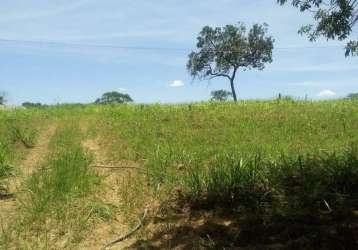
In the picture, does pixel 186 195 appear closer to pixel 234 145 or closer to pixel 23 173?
pixel 23 173

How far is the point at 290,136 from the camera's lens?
34.2 feet

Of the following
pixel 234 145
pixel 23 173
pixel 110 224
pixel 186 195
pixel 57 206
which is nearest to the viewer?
pixel 110 224

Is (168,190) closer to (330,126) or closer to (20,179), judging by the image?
(20,179)

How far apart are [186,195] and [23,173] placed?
3.01 meters

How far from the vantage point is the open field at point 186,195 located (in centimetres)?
511

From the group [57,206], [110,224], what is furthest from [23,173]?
[110,224]

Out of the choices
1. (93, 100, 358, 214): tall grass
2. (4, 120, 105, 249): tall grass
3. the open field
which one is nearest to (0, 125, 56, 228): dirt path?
the open field

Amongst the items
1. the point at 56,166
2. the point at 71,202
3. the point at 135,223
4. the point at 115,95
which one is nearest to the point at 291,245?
the point at 135,223

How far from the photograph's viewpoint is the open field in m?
5.11

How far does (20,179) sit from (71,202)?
1628mm

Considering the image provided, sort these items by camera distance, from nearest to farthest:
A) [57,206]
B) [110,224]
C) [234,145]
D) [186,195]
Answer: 1. [110,224]
2. [57,206]
3. [186,195]
4. [234,145]

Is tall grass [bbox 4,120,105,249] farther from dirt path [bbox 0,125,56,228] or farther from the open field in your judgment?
dirt path [bbox 0,125,56,228]

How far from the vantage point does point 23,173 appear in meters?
7.92

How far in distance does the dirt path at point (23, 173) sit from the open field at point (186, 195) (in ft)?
0.08
